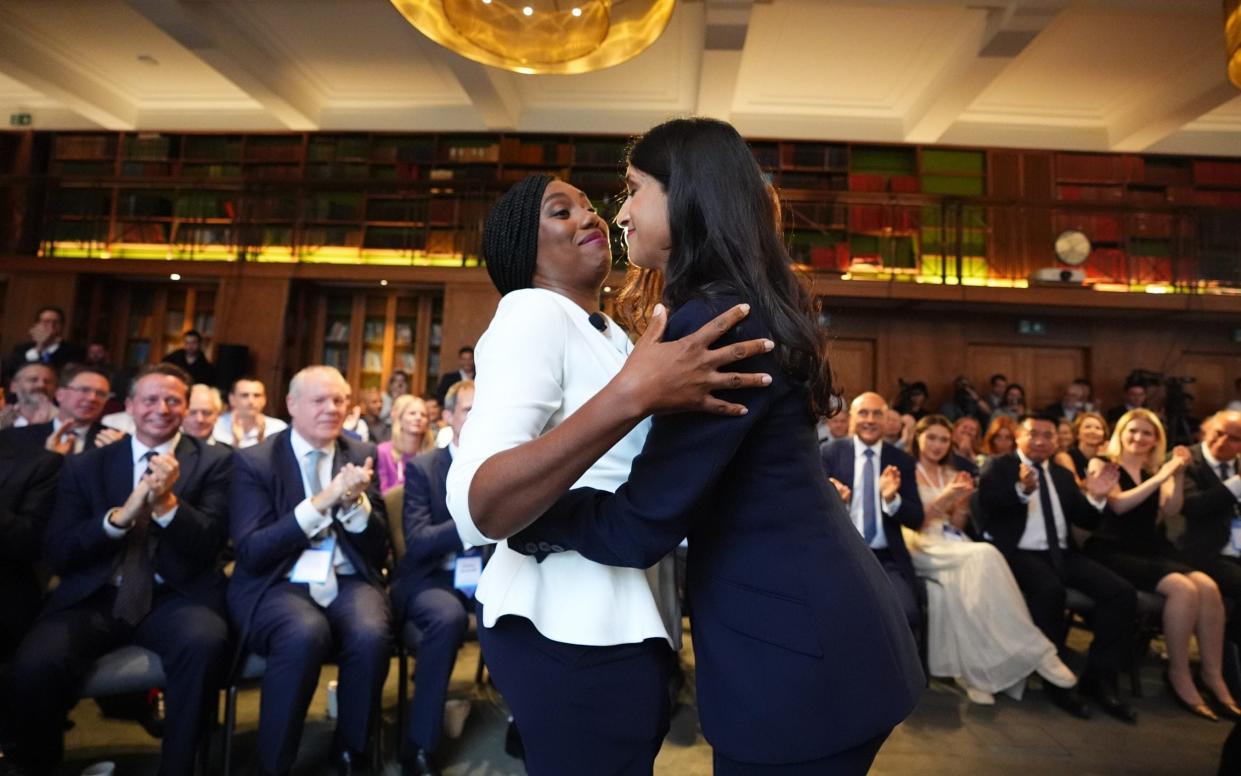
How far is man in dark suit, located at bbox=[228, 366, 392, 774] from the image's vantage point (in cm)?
223

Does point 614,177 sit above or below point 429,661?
above

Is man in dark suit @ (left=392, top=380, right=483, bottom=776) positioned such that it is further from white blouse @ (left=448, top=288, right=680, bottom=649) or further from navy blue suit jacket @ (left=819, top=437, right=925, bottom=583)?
navy blue suit jacket @ (left=819, top=437, right=925, bottom=583)

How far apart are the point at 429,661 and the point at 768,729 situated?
6.51ft

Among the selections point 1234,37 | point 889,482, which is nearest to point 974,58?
point 1234,37

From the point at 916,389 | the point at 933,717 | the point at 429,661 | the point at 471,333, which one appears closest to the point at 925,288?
the point at 916,389

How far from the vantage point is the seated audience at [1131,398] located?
7.77 metres

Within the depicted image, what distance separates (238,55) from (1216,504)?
879cm

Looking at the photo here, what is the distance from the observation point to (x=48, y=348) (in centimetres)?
686

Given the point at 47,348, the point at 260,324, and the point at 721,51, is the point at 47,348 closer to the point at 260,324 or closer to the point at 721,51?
the point at 260,324

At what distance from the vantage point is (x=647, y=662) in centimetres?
88

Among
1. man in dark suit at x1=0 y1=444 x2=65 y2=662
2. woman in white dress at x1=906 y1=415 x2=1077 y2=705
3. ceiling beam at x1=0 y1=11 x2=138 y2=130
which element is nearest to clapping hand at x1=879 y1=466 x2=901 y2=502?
woman in white dress at x1=906 y1=415 x2=1077 y2=705

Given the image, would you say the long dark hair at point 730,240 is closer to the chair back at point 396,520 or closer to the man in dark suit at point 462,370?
the chair back at point 396,520

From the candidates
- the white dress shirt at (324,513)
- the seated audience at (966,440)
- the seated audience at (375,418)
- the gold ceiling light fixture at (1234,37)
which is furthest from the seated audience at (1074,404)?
the white dress shirt at (324,513)

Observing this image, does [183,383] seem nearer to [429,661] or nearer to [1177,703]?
[429,661]
